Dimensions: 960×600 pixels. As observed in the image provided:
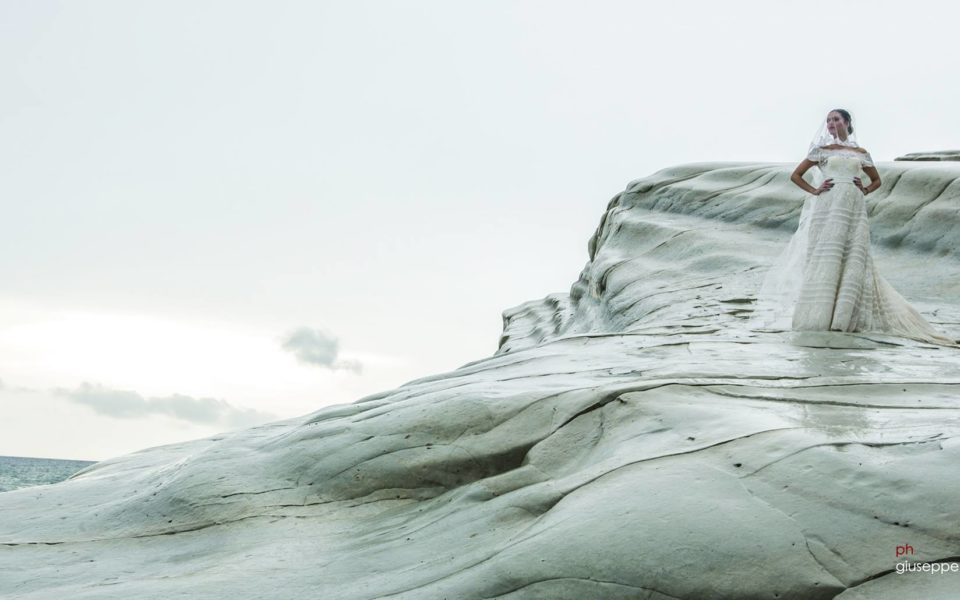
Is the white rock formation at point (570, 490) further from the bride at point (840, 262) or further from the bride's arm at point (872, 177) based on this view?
the bride's arm at point (872, 177)

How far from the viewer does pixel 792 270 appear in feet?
25.7

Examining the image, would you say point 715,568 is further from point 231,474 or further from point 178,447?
point 178,447

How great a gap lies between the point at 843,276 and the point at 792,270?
45cm

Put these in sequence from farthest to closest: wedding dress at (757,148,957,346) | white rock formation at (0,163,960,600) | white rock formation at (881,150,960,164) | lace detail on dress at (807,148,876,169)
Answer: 1. white rock formation at (881,150,960,164)
2. lace detail on dress at (807,148,876,169)
3. wedding dress at (757,148,957,346)
4. white rock formation at (0,163,960,600)

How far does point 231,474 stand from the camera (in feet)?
17.4

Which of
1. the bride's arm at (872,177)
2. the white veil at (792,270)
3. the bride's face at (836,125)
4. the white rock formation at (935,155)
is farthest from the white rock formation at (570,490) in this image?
the white rock formation at (935,155)

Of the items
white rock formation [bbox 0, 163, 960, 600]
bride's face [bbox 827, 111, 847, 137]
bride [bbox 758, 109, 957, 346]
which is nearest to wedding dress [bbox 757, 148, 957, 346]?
bride [bbox 758, 109, 957, 346]

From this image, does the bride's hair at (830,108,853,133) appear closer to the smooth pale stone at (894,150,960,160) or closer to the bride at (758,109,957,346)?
the bride at (758,109,957,346)

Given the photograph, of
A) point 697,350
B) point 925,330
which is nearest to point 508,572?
point 697,350

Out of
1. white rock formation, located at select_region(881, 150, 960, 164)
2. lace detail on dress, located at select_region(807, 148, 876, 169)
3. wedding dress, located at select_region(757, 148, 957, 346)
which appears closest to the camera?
wedding dress, located at select_region(757, 148, 957, 346)

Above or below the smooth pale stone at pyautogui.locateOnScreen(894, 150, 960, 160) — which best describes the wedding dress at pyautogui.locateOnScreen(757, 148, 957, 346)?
below

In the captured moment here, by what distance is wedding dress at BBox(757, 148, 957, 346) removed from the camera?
738cm

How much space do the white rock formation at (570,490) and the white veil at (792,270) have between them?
1.09 feet

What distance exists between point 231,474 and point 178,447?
2.93 meters
